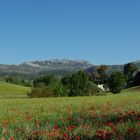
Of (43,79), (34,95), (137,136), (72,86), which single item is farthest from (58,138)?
(43,79)

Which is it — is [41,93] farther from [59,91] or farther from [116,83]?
[116,83]

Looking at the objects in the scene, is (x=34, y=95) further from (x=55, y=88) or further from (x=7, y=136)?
(x=7, y=136)

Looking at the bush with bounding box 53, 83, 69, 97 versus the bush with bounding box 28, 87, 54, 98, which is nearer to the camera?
the bush with bounding box 28, 87, 54, 98

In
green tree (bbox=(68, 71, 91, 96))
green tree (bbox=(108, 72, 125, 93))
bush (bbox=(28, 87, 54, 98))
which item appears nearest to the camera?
bush (bbox=(28, 87, 54, 98))

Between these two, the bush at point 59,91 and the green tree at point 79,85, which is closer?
the bush at point 59,91

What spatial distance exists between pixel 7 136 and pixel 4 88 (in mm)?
140301

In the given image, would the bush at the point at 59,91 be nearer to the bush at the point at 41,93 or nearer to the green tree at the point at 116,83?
the bush at the point at 41,93

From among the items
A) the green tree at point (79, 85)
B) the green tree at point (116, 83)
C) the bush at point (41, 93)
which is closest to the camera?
the bush at point (41, 93)

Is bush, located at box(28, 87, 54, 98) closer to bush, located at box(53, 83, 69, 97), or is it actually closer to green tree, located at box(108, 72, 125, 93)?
bush, located at box(53, 83, 69, 97)

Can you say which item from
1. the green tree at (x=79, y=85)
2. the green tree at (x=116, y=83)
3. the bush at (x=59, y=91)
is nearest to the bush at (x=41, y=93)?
the bush at (x=59, y=91)

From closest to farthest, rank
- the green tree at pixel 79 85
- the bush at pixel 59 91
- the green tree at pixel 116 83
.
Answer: the bush at pixel 59 91, the green tree at pixel 79 85, the green tree at pixel 116 83

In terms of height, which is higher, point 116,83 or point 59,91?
point 116,83

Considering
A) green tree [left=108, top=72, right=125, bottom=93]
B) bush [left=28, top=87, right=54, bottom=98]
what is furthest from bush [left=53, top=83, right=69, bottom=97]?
green tree [left=108, top=72, right=125, bottom=93]

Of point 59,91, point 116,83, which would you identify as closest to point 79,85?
point 59,91
